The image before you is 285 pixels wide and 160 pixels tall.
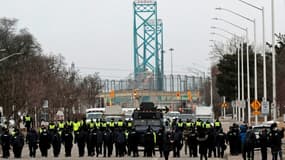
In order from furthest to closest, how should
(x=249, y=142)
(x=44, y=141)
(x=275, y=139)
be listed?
(x=44, y=141) → (x=249, y=142) → (x=275, y=139)

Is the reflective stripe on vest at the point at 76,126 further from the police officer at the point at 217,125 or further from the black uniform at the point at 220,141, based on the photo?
the black uniform at the point at 220,141

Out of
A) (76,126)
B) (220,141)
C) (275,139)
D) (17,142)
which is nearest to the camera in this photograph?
(275,139)

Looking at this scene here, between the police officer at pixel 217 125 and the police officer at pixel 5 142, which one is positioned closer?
the police officer at pixel 5 142

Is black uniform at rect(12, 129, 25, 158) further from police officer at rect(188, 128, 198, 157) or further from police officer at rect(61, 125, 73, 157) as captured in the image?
police officer at rect(188, 128, 198, 157)

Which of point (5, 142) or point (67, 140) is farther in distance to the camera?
point (67, 140)

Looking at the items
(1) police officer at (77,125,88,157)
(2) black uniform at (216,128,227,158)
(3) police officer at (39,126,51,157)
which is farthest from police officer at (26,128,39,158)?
(2) black uniform at (216,128,227,158)

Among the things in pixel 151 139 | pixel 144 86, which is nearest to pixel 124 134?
pixel 151 139

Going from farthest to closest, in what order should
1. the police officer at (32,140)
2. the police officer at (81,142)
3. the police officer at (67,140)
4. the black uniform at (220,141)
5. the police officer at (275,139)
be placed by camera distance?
1. the police officer at (67,140)
2. the police officer at (81,142)
3. the police officer at (32,140)
4. the black uniform at (220,141)
5. the police officer at (275,139)

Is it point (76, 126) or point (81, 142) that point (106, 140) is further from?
point (76, 126)

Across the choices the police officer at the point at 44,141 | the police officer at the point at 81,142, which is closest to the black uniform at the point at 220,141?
the police officer at the point at 81,142

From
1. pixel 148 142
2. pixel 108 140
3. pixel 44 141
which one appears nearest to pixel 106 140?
pixel 108 140

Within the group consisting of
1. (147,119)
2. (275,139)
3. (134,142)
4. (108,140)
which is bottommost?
(134,142)

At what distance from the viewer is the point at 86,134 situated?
137 ft

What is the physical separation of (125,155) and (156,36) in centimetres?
9022
